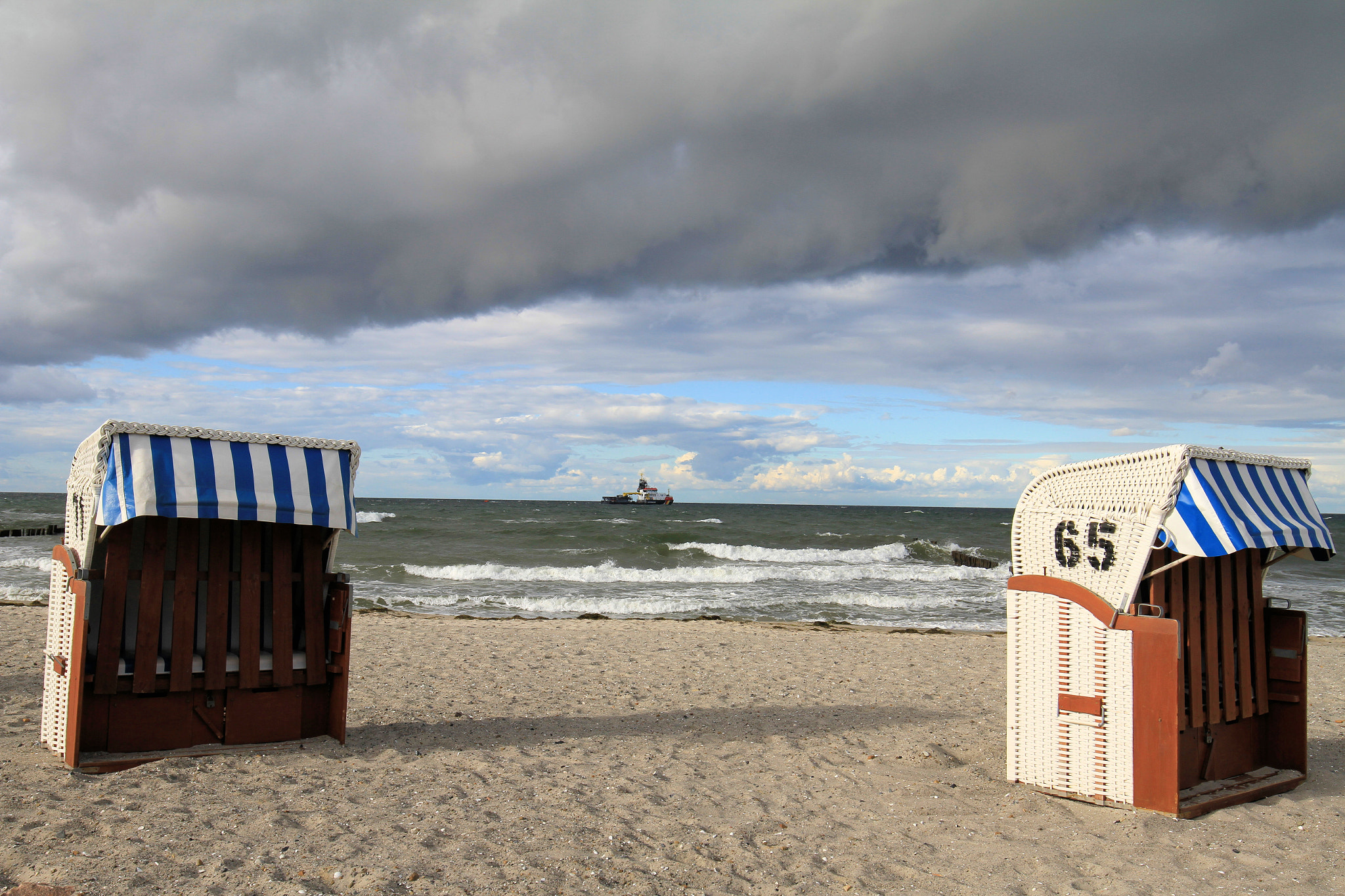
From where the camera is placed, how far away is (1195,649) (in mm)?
5012

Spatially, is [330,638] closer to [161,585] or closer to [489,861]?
[161,585]

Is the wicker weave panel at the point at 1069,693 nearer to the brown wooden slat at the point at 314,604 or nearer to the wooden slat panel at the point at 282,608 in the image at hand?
the brown wooden slat at the point at 314,604

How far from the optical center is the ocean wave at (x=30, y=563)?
Result: 21525 millimetres

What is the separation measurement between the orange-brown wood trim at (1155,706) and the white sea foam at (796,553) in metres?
26.0

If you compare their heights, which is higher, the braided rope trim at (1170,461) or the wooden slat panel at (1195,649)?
the braided rope trim at (1170,461)

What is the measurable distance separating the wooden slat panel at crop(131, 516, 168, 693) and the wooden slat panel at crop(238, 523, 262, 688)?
0.46 meters

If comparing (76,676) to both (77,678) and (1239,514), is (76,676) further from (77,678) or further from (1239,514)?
(1239,514)

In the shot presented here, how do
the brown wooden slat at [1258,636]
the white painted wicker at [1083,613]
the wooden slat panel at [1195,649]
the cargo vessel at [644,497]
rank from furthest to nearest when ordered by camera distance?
1. the cargo vessel at [644,497]
2. the brown wooden slat at [1258,636]
3. the wooden slat panel at [1195,649]
4. the white painted wicker at [1083,613]

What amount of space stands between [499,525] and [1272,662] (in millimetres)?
41436

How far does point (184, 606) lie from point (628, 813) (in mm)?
3076

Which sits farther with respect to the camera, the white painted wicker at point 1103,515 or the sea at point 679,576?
the sea at point 679,576

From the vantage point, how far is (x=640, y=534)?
3759 centimetres

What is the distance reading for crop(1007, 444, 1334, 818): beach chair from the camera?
4.68m

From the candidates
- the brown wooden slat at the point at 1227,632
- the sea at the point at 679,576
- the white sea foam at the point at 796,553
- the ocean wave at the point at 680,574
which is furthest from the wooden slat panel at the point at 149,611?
the white sea foam at the point at 796,553
